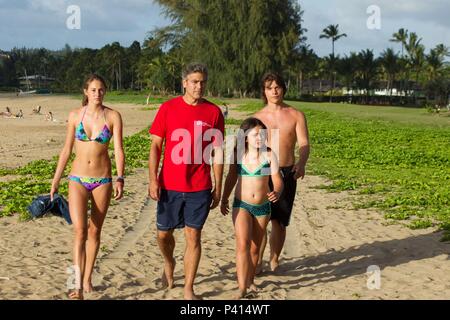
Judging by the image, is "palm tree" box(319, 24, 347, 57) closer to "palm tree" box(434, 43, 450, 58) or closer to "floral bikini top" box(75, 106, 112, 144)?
"palm tree" box(434, 43, 450, 58)

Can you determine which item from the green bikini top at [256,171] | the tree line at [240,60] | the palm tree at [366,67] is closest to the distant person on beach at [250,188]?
the green bikini top at [256,171]

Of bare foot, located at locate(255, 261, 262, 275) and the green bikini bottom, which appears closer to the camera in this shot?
the green bikini bottom

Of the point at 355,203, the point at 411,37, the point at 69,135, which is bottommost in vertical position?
the point at 355,203

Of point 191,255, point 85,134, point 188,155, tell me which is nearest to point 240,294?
point 191,255

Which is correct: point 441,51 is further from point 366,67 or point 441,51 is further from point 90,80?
point 90,80

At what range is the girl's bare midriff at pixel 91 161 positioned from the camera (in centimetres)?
537

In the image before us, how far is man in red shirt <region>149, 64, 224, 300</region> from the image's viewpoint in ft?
17.1

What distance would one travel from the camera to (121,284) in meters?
6.00

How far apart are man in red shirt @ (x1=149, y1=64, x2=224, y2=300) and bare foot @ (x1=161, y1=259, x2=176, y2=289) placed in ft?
1.52

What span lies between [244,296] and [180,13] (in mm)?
65356

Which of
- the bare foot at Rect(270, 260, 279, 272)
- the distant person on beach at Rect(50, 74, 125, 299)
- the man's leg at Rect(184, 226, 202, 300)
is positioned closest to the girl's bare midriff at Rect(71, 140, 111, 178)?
the distant person on beach at Rect(50, 74, 125, 299)

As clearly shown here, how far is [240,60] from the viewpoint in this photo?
208ft

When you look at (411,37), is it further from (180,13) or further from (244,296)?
(244,296)
